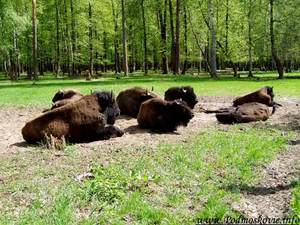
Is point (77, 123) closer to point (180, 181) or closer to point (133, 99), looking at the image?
point (180, 181)

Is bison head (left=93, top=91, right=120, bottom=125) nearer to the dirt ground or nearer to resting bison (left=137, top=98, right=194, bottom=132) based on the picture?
the dirt ground

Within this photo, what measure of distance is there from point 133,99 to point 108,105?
351cm

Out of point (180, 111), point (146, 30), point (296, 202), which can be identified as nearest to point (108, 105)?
point (180, 111)

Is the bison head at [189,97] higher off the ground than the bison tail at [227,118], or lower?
higher

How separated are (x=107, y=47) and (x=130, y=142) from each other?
66.6 m

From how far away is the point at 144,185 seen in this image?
25.2 ft

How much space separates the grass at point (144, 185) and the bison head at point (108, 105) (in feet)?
7.23

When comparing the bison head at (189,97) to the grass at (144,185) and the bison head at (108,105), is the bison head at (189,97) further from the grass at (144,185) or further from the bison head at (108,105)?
the grass at (144,185)

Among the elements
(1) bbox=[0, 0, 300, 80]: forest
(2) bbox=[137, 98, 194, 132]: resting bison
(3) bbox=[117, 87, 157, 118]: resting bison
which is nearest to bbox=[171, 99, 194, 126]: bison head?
(2) bbox=[137, 98, 194, 132]: resting bison

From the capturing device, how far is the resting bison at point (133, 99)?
15.7 m

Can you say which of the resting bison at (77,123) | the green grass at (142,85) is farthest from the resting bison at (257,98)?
the green grass at (142,85)

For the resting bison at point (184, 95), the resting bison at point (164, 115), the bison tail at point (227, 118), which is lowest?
the bison tail at point (227, 118)

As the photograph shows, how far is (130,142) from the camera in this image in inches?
448

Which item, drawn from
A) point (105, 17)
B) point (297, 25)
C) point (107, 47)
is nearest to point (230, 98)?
point (297, 25)
